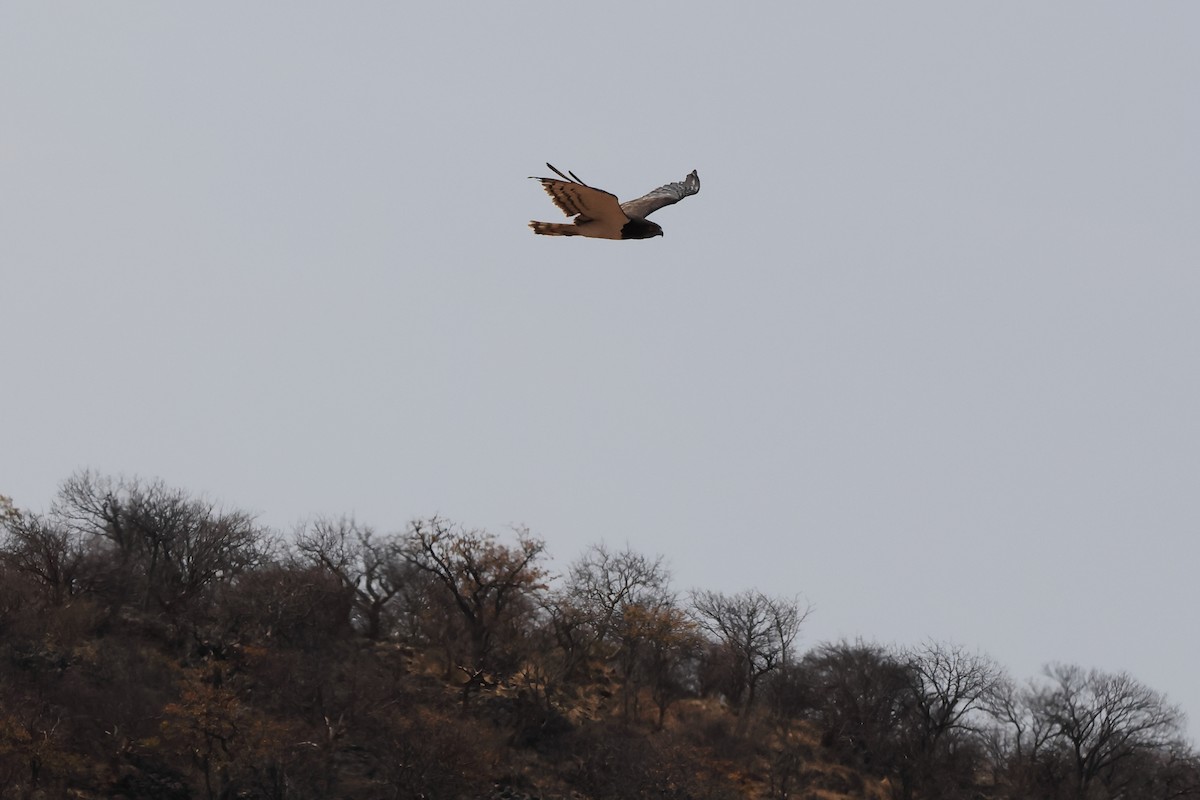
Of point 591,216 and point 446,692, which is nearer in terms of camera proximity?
point 591,216

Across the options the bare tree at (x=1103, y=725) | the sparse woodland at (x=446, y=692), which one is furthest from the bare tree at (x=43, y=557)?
the bare tree at (x=1103, y=725)

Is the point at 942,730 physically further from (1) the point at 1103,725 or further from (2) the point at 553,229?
(2) the point at 553,229

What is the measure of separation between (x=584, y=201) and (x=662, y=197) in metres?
6.28

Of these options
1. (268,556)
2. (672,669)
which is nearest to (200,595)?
(268,556)

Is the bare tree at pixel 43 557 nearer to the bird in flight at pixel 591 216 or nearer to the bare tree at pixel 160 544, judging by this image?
the bare tree at pixel 160 544

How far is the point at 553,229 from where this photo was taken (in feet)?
86.9

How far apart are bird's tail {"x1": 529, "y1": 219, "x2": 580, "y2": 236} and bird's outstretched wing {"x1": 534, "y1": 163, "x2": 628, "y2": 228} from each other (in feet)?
0.59

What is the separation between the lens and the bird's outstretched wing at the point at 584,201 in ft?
82.1

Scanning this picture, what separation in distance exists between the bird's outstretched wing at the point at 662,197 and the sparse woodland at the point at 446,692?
35.9m

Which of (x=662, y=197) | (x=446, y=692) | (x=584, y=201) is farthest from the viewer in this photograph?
A: (x=446, y=692)

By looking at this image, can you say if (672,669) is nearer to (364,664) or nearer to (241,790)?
(364,664)

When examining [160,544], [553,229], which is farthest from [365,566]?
[553,229]

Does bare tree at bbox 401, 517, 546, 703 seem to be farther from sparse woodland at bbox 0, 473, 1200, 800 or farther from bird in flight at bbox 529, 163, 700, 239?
bird in flight at bbox 529, 163, 700, 239

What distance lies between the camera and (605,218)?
26.4m
